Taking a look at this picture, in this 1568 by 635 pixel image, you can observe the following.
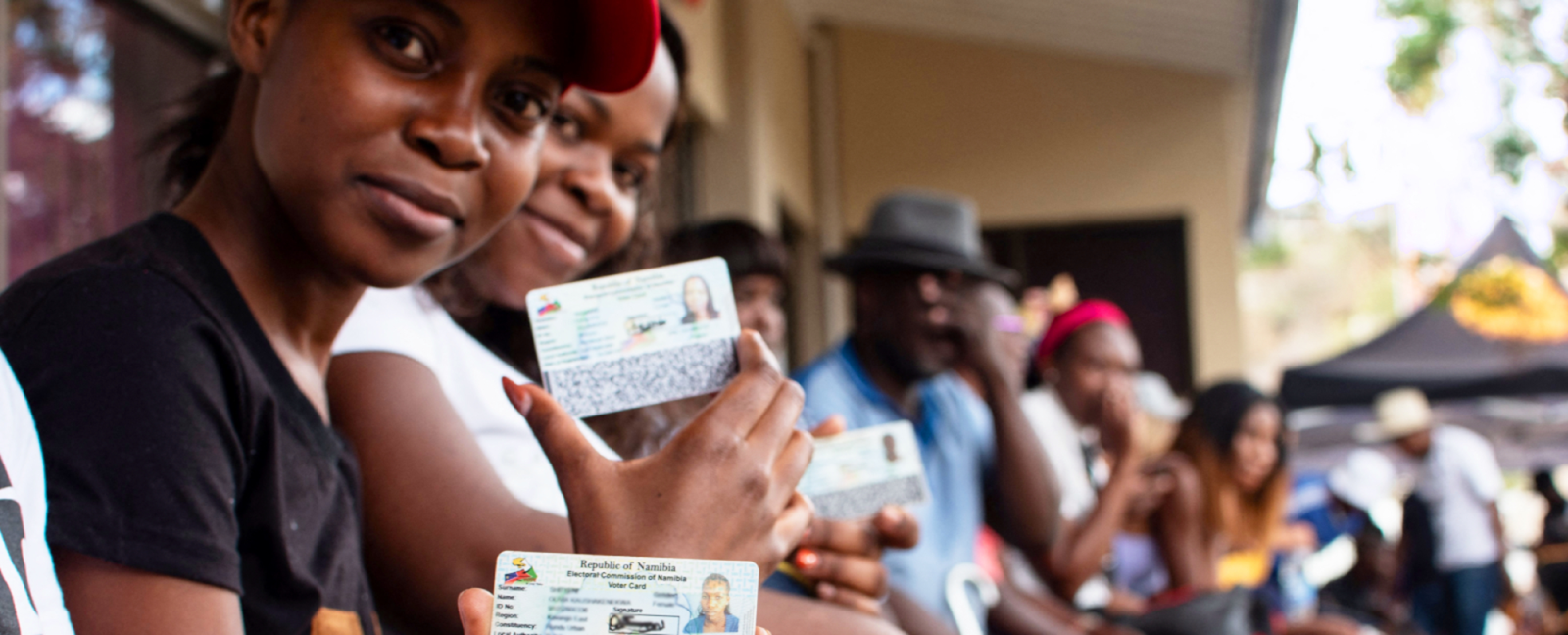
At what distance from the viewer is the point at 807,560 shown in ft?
4.40

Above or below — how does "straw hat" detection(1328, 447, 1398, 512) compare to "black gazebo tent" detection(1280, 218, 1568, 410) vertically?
below

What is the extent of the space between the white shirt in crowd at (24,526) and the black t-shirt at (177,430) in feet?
0.11

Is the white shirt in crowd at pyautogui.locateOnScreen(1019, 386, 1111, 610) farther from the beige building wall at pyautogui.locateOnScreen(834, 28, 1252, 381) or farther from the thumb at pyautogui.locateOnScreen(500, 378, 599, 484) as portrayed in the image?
the beige building wall at pyautogui.locateOnScreen(834, 28, 1252, 381)

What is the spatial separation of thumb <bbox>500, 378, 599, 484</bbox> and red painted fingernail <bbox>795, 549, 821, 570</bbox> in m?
0.56

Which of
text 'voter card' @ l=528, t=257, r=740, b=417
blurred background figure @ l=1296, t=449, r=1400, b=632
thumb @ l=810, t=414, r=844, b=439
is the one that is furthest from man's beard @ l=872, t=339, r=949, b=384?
blurred background figure @ l=1296, t=449, r=1400, b=632

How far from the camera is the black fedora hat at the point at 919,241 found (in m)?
→ 3.10

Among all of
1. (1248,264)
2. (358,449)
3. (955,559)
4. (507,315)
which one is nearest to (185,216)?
(358,449)

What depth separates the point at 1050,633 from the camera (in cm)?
324

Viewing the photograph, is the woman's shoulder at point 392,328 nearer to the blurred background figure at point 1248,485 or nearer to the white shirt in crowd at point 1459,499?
the blurred background figure at point 1248,485

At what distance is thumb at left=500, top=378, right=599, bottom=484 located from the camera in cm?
82

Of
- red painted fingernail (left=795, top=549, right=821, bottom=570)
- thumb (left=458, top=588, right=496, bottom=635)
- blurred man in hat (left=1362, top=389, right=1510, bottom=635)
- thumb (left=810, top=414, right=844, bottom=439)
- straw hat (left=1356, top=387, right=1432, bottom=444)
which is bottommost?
blurred man in hat (left=1362, top=389, right=1510, bottom=635)

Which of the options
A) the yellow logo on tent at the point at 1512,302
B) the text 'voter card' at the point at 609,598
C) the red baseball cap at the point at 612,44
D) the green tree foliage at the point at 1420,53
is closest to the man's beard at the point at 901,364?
the red baseball cap at the point at 612,44

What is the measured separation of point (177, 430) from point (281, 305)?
0.77ft

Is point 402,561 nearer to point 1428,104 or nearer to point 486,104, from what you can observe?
point 486,104
